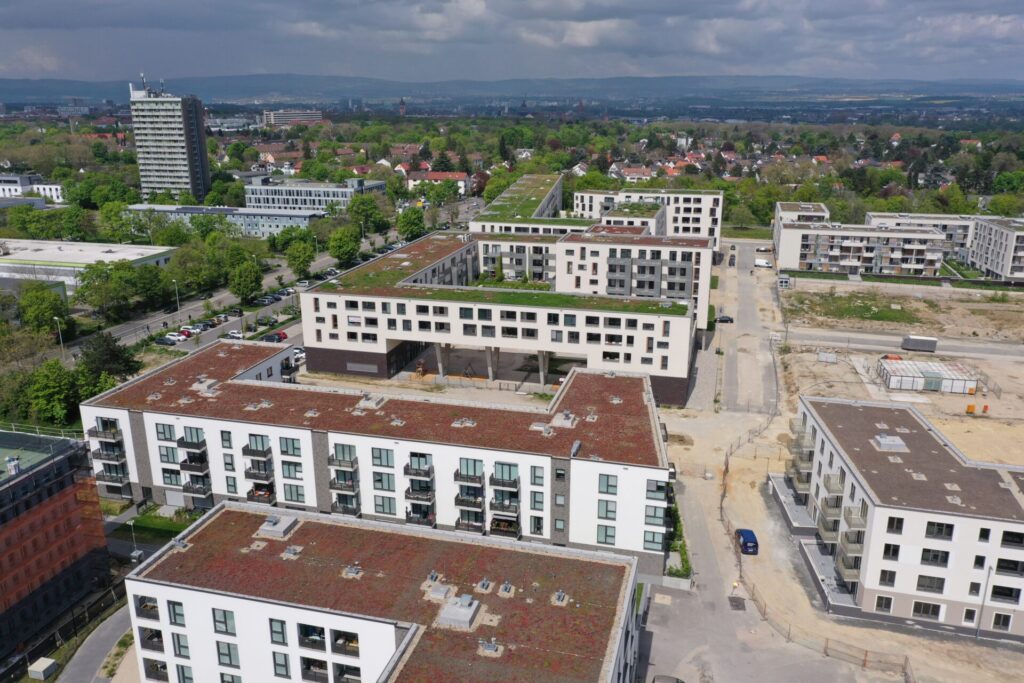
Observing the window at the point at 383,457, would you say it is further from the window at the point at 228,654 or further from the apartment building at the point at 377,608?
the window at the point at 228,654

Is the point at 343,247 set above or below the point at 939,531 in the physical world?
above

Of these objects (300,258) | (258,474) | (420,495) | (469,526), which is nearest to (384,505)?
(420,495)

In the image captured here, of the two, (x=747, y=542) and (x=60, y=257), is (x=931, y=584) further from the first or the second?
(x=60, y=257)

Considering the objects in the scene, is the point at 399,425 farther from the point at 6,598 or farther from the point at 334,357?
the point at 334,357

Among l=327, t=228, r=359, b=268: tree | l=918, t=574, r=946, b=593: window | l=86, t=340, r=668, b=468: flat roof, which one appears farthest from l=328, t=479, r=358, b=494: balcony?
l=327, t=228, r=359, b=268: tree

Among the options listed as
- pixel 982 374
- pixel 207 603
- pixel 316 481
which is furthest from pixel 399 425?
pixel 982 374
